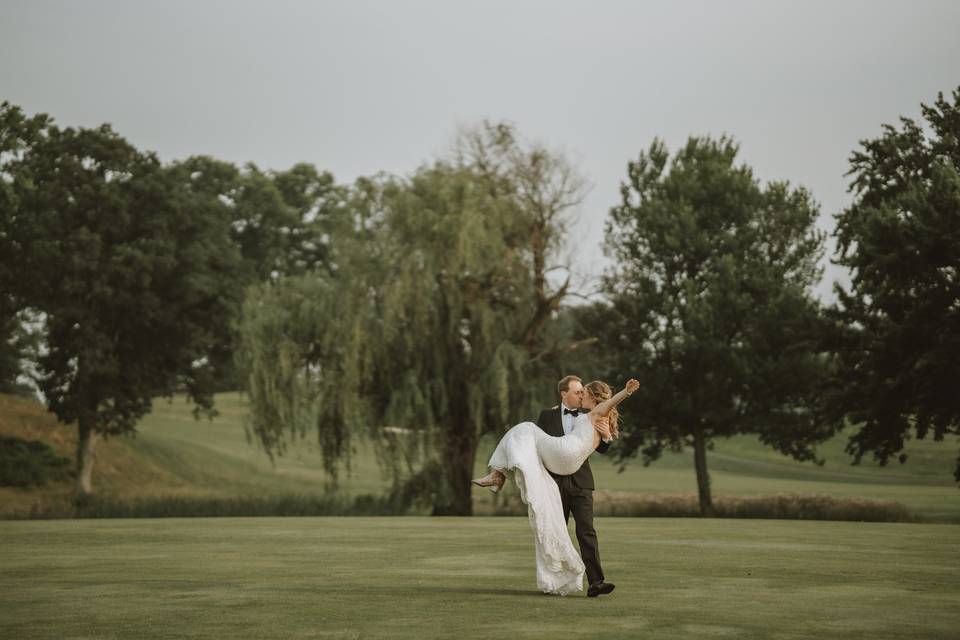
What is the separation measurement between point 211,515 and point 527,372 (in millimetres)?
10869

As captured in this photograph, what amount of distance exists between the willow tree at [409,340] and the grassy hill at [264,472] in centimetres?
494

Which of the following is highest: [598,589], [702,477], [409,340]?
[409,340]

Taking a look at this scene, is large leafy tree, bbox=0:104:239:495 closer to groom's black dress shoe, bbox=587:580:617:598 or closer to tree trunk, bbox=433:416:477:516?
tree trunk, bbox=433:416:477:516

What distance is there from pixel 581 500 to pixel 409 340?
77.8 ft

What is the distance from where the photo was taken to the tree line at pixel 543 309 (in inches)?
1312

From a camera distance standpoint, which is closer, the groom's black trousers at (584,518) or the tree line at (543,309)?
the groom's black trousers at (584,518)

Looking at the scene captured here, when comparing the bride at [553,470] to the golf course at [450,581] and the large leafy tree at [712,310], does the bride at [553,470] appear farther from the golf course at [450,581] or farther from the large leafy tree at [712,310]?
the large leafy tree at [712,310]

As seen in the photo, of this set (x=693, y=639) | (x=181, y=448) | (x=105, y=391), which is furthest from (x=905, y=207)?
(x=181, y=448)

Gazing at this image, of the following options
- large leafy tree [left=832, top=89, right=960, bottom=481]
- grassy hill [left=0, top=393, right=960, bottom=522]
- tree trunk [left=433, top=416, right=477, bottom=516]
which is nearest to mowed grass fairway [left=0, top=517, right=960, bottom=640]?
large leafy tree [left=832, top=89, right=960, bottom=481]

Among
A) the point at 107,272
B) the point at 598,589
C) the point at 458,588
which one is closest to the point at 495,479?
the point at 458,588

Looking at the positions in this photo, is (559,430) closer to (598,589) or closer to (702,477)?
(598,589)

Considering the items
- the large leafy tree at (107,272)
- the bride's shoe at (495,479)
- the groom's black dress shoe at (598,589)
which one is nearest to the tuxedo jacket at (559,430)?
the bride's shoe at (495,479)

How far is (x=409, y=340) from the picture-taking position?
35.6 m

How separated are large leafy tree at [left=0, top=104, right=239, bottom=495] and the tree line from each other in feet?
0.53
